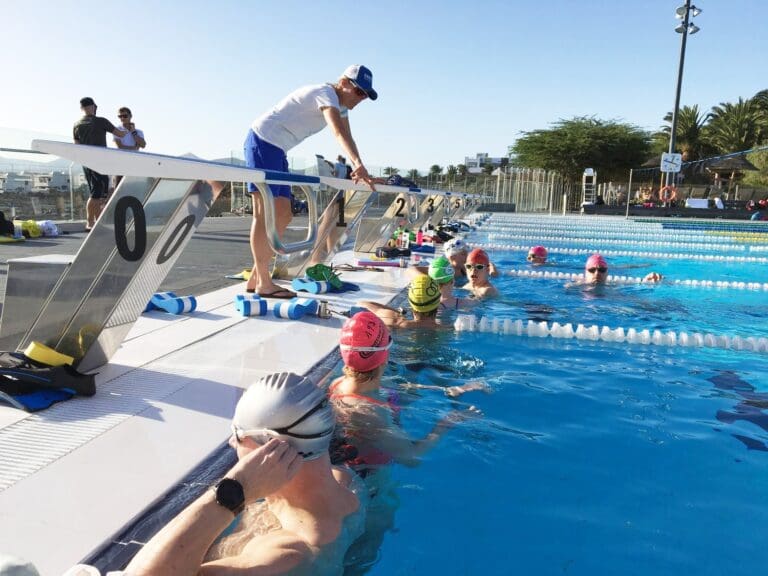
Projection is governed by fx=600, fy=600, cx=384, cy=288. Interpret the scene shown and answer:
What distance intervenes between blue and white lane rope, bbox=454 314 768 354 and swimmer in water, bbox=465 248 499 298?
1727 millimetres

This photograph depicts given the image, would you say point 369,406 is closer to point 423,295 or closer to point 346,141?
point 423,295

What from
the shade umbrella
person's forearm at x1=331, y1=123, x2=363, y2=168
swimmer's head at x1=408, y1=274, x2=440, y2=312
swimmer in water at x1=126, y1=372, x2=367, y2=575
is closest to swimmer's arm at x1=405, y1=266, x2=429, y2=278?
swimmer's head at x1=408, y1=274, x2=440, y2=312

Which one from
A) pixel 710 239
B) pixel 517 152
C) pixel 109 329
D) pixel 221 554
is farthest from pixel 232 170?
pixel 517 152

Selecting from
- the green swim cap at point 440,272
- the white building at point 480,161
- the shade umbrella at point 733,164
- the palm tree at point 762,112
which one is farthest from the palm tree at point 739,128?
the green swim cap at point 440,272

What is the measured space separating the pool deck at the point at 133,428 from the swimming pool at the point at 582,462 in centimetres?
90

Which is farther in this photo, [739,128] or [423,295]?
[739,128]

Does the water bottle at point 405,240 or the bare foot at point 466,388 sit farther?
the water bottle at point 405,240

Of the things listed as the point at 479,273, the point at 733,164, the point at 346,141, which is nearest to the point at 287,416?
the point at 346,141

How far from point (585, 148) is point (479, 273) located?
1524 inches

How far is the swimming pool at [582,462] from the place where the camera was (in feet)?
8.35

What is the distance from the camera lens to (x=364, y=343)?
3354 millimetres

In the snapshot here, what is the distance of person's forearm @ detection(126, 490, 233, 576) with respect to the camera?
155 centimetres

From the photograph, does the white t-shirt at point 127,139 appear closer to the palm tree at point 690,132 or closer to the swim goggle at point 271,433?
the swim goggle at point 271,433

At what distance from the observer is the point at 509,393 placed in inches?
168
